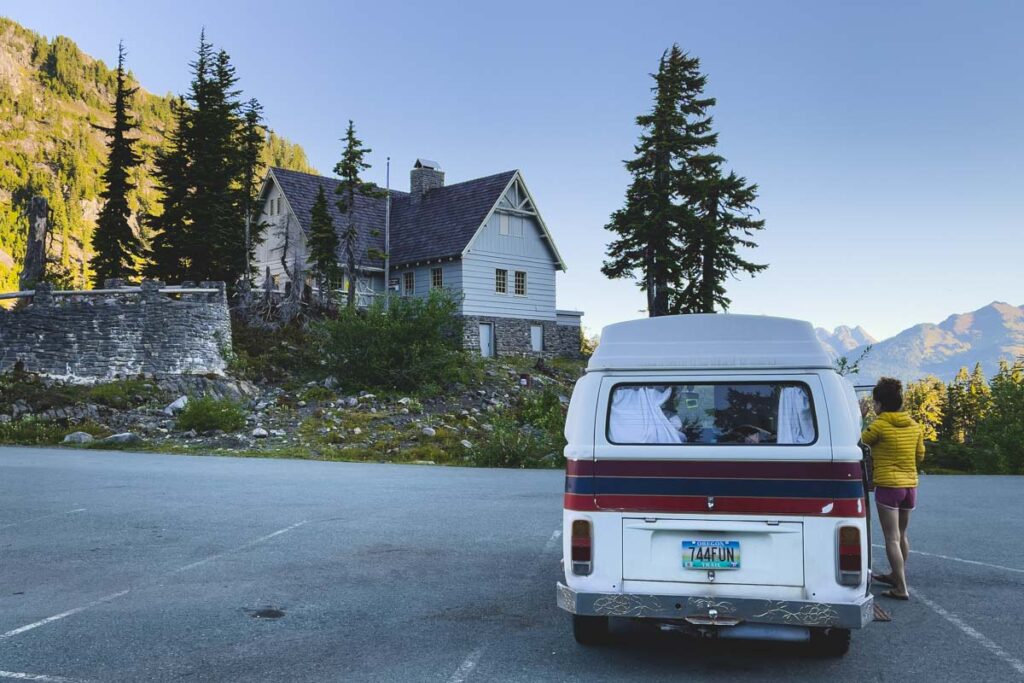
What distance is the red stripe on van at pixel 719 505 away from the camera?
491 centimetres

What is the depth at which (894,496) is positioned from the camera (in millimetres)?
6812

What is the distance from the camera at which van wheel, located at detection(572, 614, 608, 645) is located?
5695 millimetres

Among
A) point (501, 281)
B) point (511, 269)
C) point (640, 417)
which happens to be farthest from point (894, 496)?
point (511, 269)

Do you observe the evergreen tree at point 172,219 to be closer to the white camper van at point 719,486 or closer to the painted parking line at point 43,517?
the painted parking line at point 43,517

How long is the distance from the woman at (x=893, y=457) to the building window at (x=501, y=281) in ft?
112

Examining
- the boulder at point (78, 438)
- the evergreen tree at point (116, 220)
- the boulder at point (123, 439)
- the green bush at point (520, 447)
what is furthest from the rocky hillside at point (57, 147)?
the green bush at point (520, 447)

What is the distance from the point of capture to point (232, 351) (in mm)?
31375

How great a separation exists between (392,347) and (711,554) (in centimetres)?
2615

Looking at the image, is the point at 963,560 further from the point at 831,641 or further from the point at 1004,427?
the point at 1004,427

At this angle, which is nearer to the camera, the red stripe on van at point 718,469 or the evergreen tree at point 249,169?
the red stripe on van at point 718,469

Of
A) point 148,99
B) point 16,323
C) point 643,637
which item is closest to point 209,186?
point 16,323

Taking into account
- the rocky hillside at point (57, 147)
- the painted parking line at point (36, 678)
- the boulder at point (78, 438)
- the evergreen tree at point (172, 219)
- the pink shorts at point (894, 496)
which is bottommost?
the painted parking line at point (36, 678)

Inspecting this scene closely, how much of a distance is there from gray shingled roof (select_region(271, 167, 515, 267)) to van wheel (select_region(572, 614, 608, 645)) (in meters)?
33.5

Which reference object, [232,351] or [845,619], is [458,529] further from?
[232,351]
